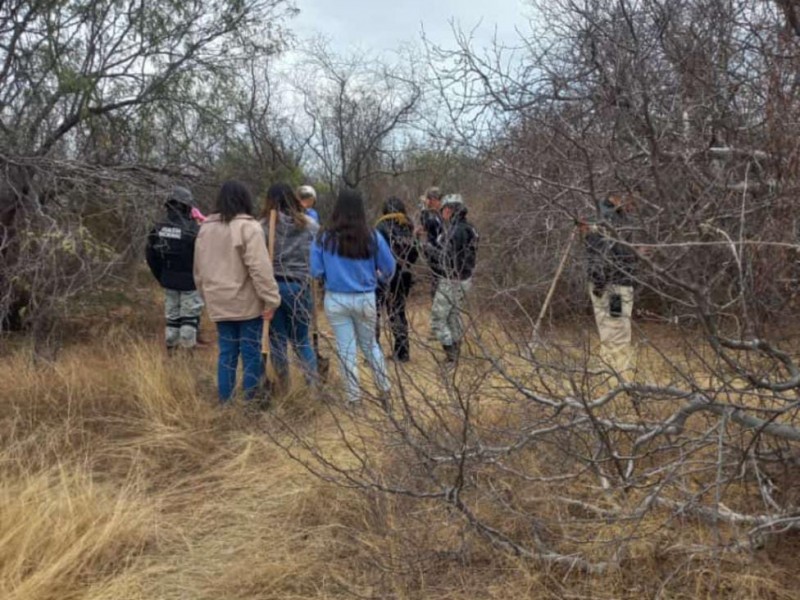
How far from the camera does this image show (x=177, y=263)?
6141 mm

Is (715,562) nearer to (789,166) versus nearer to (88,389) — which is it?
(789,166)

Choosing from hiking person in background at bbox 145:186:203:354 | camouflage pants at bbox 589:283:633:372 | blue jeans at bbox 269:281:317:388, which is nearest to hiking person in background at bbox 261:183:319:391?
blue jeans at bbox 269:281:317:388

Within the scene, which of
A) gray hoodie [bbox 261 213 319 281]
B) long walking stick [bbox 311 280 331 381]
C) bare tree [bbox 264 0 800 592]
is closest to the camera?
bare tree [bbox 264 0 800 592]

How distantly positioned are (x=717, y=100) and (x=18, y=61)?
5658 millimetres

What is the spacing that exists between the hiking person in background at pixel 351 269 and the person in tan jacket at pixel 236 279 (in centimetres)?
36

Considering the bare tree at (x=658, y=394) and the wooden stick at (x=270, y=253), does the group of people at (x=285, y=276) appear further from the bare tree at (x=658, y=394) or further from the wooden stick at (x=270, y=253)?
the bare tree at (x=658, y=394)

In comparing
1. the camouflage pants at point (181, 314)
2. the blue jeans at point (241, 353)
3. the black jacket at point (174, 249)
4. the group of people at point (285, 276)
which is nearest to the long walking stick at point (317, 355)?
the group of people at point (285, 276)

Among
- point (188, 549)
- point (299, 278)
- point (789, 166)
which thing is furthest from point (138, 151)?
point (789, 166)

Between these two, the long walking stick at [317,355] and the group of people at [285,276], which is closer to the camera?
the group of people at [285,276]

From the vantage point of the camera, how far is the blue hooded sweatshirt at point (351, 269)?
4402 millimetres

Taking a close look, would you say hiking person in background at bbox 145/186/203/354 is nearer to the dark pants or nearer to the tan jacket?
the tan jacket

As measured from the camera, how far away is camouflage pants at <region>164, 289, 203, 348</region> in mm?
6336

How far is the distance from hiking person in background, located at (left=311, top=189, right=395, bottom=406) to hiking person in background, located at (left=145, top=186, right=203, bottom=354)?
1933mm

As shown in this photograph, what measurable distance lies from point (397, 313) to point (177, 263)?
3348mm
